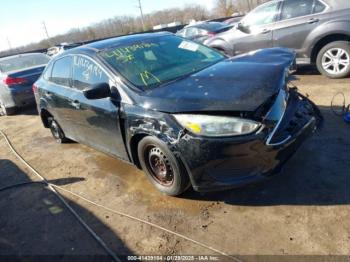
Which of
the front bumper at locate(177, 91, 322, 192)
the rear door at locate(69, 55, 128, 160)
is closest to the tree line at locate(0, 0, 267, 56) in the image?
the rear door at locate(69, 55, 128, 160)

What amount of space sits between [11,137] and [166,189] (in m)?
5.19

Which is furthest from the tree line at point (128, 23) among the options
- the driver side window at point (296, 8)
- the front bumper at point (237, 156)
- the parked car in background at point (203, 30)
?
the front bumper at point (237, 156)

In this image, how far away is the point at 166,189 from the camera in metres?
3.64

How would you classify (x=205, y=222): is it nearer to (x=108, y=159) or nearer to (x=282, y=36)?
(x=108, y=159)

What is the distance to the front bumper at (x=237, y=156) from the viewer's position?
9.66 feet

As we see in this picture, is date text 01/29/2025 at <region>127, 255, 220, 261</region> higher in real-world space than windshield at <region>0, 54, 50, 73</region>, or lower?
lower

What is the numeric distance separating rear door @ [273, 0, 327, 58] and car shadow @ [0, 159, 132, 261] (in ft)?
16.5

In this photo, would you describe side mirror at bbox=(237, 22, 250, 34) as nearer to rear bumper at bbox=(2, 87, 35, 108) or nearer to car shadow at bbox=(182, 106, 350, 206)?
car shadow at bbox=(182, 106, 350, 206)

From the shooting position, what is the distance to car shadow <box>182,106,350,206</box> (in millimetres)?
3291

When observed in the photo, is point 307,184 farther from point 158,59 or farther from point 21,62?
point 21,62

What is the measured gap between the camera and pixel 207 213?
339cm

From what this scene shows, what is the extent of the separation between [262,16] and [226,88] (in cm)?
510

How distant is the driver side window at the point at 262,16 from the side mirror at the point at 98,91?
198 inches

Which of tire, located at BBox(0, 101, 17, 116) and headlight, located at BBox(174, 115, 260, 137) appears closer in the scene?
headlight, located at BBox(174, 115, 260, 137)
